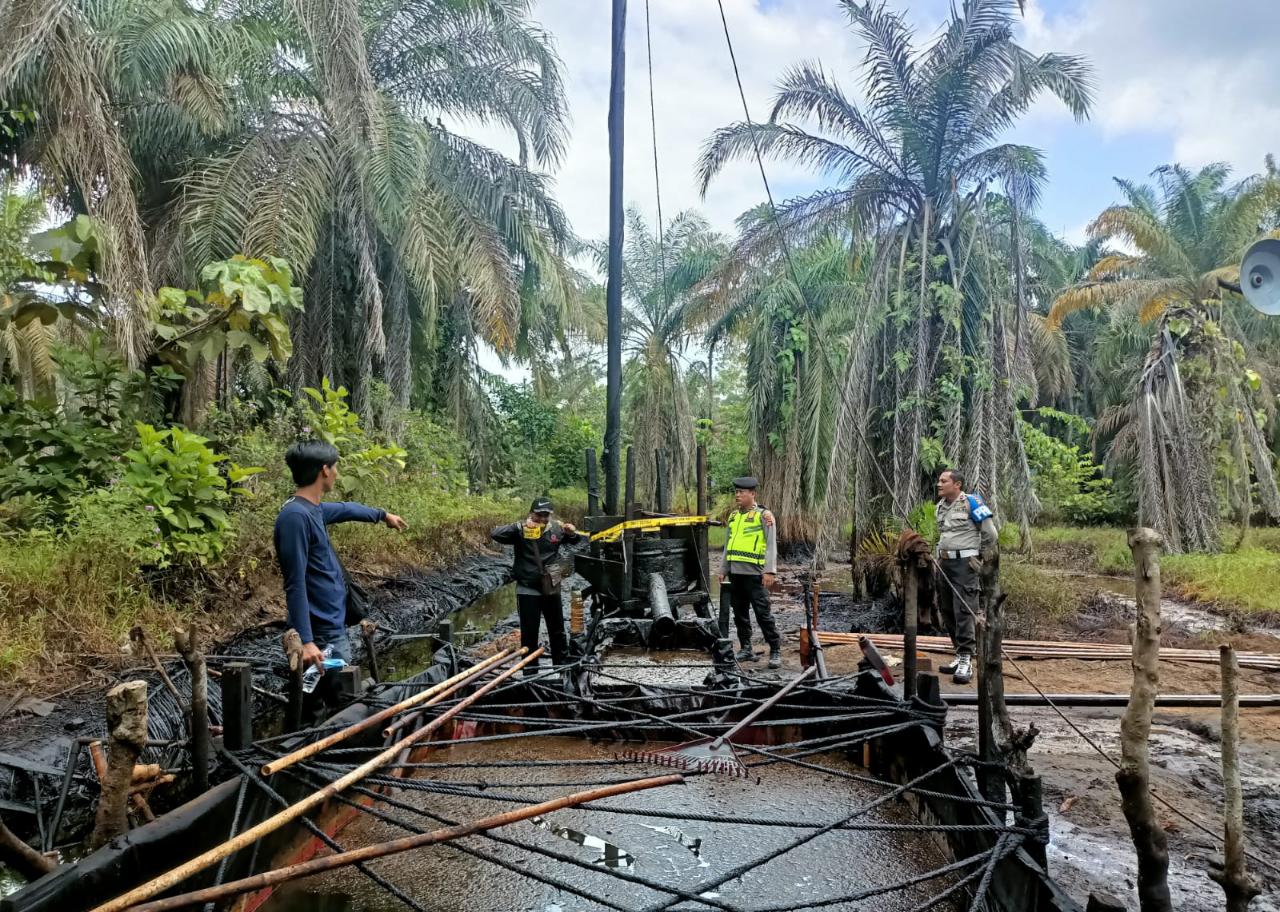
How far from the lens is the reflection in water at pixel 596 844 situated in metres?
4.38

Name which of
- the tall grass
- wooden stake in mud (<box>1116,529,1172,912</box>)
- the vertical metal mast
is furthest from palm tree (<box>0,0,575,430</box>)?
the tall grass

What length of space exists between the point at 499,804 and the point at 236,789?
6.34 ft

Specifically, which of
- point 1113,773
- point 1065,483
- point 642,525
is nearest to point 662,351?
point 1065,483

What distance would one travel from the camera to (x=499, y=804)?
4.94 metres

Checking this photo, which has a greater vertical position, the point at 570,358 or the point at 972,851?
the point at 570,358

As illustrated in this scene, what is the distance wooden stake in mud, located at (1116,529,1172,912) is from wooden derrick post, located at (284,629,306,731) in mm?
3088

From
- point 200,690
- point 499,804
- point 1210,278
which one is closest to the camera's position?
point 200,690

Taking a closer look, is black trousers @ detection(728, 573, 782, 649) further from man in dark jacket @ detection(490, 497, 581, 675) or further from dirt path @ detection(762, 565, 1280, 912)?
man in dark jacket @ detection(490, 497, 581, 675)

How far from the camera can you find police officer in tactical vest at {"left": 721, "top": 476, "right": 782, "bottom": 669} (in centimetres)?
746

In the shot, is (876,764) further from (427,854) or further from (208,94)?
(208,94)

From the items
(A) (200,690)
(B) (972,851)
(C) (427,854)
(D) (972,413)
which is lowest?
(C) (427,854)

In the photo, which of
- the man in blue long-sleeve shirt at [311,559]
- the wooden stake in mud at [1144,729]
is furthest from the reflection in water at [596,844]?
the wooden stake in mud at [1144,729]

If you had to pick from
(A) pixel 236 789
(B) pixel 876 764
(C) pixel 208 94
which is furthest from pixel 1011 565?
(C) pixel 208 94

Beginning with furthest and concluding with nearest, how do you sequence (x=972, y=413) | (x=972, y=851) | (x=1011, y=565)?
(x=1011, y=565) → (x=972, y=413) → (x=972, y=851)
